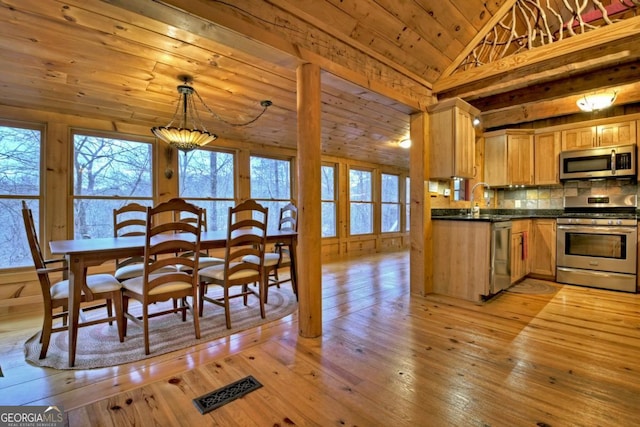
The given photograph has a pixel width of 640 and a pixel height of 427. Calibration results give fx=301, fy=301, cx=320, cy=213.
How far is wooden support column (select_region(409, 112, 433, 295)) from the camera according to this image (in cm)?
356

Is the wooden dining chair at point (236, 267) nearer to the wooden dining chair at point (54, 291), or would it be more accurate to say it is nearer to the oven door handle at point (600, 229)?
the wooden dining chair at point (54, 291)

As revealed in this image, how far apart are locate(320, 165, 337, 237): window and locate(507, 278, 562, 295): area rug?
3368 mm

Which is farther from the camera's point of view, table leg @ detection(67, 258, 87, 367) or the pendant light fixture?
the pendant light fixture

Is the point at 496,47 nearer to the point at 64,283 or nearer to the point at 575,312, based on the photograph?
the point at 575,312

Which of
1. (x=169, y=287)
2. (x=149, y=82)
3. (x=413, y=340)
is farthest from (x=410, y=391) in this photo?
(x=149, y=82)

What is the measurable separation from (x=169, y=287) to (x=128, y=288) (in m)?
0.30

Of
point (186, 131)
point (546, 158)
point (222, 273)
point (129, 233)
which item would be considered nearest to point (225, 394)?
point (222, 273)

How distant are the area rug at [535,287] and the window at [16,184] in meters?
5.69

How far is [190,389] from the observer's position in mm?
1757

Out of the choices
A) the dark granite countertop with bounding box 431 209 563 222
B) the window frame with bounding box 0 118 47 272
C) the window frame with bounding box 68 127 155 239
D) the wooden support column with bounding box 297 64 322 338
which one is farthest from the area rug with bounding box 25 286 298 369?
the dark granite countertop with bounding box 431 209 563 222

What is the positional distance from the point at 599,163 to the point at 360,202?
4.02 m

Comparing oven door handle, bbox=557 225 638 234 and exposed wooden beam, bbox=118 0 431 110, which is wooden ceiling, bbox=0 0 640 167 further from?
oven door handle, bbox=557 225 638 234

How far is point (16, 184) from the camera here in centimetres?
321

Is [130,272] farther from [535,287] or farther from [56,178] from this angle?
[535,287]
